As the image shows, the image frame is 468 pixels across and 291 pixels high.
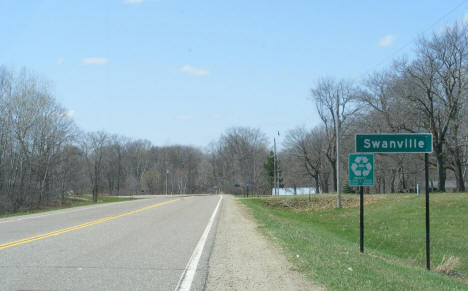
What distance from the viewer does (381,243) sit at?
65.4ft

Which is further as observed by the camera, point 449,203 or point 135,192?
point 135,192

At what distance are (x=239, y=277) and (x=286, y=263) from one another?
5.56 feet

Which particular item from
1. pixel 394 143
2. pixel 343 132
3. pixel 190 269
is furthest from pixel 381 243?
pixel 343 132

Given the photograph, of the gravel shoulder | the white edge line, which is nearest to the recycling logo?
the gravel shoulder

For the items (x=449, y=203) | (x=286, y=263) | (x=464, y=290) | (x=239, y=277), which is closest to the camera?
(x=239, y=277)

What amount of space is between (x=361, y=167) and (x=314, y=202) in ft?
102

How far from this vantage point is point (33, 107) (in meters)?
45.8

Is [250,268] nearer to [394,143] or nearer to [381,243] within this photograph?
[394,143]

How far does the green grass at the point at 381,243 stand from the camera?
309 inches

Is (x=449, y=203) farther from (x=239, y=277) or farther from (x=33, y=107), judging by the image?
(x=33, y=107)

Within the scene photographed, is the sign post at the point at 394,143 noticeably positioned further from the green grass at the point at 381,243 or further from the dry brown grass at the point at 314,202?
the dry brown grass at the point at 314,202

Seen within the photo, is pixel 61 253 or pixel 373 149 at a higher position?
pixel 373 149

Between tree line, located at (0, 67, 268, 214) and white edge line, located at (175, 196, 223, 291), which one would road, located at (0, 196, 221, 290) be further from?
tree line, located at (0, 67, 268, 214)

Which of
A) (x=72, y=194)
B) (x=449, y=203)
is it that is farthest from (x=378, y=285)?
(x=72, y=194)
